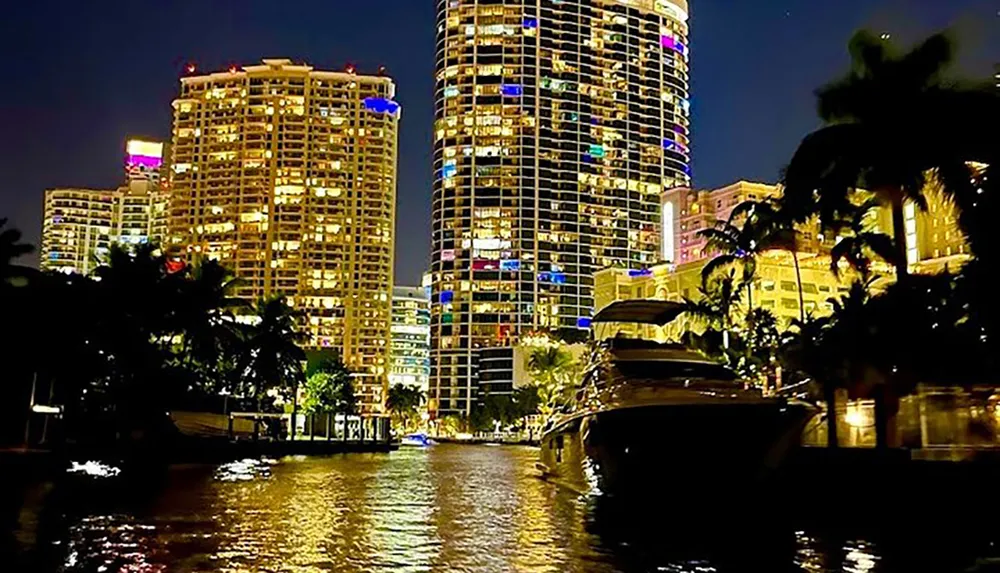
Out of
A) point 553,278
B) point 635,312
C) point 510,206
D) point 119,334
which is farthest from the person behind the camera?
point 553,278

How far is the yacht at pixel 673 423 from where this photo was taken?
1917 centimetres

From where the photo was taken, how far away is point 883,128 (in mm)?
24141

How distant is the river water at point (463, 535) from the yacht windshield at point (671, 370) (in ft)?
10.7

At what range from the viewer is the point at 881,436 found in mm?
22266

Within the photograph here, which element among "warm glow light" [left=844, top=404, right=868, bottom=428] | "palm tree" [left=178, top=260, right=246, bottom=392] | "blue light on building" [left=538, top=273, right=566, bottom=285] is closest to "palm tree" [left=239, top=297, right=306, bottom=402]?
"palm tree" [left=178, top=260, right=246, bottom=392]

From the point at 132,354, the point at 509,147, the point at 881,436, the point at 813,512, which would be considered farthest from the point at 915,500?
the point at 509,147

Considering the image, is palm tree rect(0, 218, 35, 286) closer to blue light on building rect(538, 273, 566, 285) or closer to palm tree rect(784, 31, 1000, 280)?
palm tree rect(784, 31, 1000, 280)

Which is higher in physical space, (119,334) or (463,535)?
(119,334)

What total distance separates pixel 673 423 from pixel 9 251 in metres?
29.6

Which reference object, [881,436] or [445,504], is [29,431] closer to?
[445,504]

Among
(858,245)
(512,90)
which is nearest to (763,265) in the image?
(858,245)

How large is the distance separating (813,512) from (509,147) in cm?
17681

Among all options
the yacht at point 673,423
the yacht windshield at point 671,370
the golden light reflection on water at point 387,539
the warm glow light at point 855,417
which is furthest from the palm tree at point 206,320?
the warm glow light at point 855,417

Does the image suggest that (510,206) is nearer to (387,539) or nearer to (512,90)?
(512,90)
